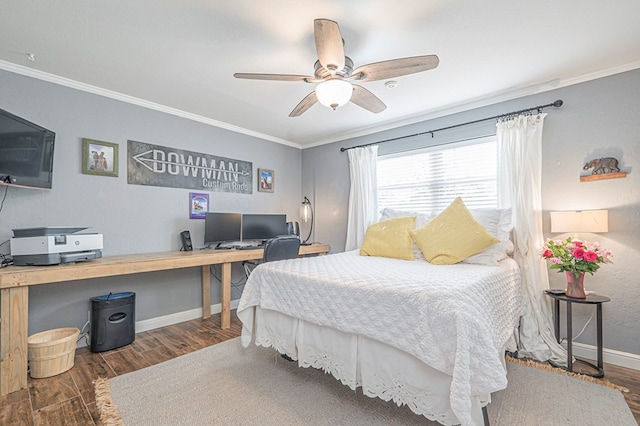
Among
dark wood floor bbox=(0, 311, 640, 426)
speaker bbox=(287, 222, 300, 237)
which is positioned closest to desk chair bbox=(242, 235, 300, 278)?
dark wood floor bbox=(0, 311, 640, 426)

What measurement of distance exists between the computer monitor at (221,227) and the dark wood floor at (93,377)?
3.29 ft

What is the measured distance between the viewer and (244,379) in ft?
7.01

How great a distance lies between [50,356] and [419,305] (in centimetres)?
267

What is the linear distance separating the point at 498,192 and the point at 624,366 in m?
1.67

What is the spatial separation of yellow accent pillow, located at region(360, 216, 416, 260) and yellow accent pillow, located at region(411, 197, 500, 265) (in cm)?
11

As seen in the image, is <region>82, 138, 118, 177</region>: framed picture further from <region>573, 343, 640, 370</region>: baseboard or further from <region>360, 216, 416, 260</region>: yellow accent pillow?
<region>573, 343, 640, 370</region>: baseboard

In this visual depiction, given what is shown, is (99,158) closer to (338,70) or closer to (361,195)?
(338,70)

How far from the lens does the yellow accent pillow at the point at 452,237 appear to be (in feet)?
7.97

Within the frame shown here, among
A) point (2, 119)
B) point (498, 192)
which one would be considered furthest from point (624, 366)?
point (2, 119)

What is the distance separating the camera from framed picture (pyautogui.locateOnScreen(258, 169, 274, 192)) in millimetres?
4356

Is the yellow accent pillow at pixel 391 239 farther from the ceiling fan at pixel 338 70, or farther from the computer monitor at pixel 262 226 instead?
the computer monitor at pixel 262 226

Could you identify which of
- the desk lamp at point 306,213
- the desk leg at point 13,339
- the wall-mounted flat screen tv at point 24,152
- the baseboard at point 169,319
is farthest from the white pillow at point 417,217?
the wall-mounted flat screen tv at point 24,152

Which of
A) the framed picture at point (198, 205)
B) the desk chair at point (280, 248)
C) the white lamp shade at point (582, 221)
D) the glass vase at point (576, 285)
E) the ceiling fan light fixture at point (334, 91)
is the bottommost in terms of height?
the glass vase at point (576, 285)

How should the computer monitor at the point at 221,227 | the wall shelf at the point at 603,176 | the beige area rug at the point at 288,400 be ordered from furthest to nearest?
1. the computer monitor at the point at 221,227
2. the wall shelf at the point at 603,176
3. the beige area rug at the point at 288,400
